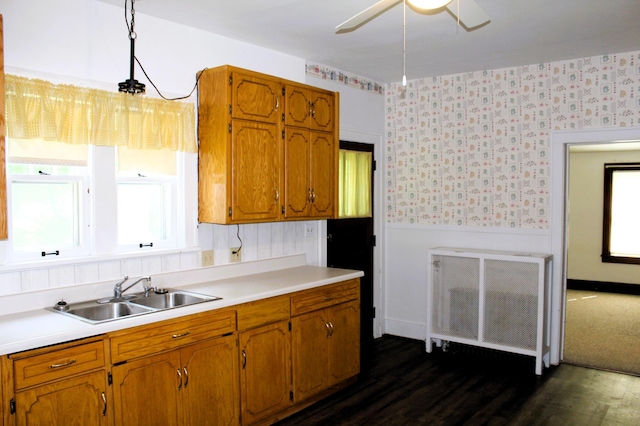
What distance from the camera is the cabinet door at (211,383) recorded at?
9.51ft

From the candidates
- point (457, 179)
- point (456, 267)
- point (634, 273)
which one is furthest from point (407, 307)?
point (634, 273)

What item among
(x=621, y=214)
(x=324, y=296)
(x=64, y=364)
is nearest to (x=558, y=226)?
(x=324, y=296)

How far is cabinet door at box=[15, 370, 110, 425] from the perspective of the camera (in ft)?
7.46

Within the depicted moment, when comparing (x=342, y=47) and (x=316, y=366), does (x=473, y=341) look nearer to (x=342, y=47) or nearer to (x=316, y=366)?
(x=316, y=366)

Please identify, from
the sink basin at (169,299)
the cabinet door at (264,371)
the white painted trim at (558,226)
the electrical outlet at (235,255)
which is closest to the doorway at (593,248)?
the white painted trim at (558,226)

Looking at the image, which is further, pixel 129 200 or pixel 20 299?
pixel 129 200

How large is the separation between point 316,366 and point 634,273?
6.14 metres

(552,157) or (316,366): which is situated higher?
(552,157)

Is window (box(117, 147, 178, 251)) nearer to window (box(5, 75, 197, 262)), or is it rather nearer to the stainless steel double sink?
window (box(5, 75, 197, 262))

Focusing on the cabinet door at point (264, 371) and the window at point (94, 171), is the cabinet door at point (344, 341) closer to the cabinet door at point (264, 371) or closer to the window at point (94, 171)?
the cabinet door at point (264, 371)

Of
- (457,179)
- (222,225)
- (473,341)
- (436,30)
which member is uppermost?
(436,30)

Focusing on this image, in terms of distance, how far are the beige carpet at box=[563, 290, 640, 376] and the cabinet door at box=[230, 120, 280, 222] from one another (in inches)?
124

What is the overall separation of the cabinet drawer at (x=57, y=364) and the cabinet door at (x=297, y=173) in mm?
1736

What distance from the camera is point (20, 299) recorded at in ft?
9.04
